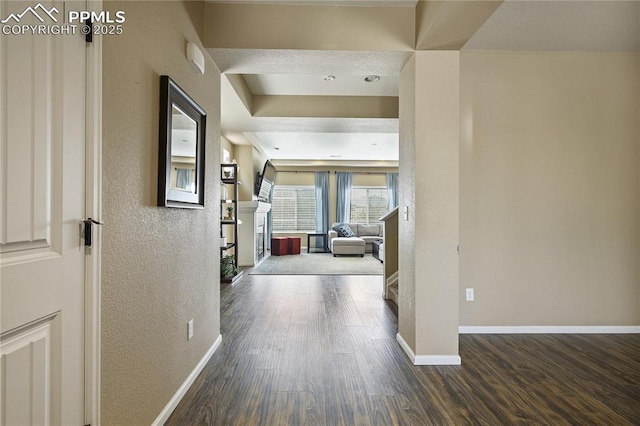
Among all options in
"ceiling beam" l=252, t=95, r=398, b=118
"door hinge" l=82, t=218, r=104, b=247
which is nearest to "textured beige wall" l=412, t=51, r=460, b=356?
"ceiling beam" l=252, t=95, r=398, b=118

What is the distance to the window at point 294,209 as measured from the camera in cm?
998

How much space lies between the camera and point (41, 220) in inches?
38.5

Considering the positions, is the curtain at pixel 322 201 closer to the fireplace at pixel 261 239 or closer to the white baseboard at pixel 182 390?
the fireplace at pixel 261 239

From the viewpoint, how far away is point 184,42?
1.94 meters

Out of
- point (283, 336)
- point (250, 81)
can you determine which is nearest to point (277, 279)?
point (283, 336)

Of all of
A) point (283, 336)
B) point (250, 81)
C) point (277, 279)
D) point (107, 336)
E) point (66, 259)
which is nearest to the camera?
point (66, 259)

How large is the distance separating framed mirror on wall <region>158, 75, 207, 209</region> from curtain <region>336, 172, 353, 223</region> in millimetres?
7784

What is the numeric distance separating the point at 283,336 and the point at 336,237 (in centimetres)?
602

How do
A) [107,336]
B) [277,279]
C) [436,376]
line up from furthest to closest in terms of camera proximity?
[277,279]
[436,376]
[107,336]

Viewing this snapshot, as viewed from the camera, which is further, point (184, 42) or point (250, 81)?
point (250, 81)

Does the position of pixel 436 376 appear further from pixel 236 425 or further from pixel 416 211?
pixel 236 425

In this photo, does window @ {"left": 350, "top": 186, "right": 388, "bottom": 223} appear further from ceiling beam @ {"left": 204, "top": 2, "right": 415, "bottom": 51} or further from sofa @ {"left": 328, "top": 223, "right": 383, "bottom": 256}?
ceiling beam @ {"left": 204, "top": 2, "right": 415, "bottom": 51}

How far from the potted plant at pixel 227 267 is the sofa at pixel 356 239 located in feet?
11.2

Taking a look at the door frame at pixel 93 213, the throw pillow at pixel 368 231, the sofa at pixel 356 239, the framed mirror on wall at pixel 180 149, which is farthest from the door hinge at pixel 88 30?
the throw pillow at pixel 368 231
